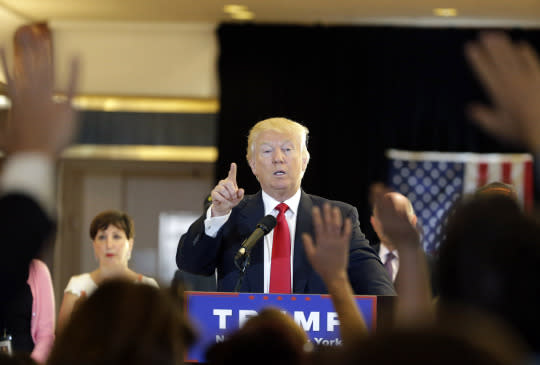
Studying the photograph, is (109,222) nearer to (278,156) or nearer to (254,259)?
(278,156)

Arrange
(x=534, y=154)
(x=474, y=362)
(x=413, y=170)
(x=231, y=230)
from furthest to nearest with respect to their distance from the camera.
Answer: (x=413, y=170), (x=231, y=230), (x=534, y=154), (x=474, y=362)

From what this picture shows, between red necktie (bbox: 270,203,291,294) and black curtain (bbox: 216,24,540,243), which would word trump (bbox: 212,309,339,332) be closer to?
red necktie (bbox: 270,203,291,294)

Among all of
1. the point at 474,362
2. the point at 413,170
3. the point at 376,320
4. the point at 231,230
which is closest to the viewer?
the point at 474,362

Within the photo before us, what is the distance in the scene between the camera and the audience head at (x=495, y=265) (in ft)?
3.19

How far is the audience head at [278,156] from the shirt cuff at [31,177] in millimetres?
1839

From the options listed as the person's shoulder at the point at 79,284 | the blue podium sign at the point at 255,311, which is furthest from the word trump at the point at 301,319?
the person's shoulder at the point at 79,284

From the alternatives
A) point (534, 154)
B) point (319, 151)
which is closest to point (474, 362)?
point (534, 154)

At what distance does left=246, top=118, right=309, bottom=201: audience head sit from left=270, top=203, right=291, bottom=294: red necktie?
7.9 inches

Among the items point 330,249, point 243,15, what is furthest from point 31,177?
point 243,15

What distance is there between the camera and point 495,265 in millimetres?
988

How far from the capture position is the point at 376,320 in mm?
2105

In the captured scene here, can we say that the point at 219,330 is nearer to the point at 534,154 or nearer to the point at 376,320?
the point at 376,320

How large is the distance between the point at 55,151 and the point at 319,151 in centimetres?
594

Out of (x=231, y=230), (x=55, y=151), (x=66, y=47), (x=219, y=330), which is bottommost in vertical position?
(x=219, y=330)
